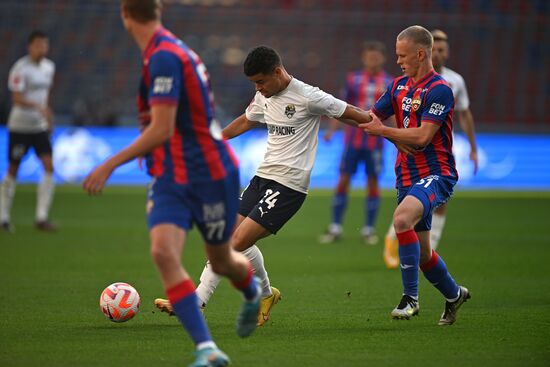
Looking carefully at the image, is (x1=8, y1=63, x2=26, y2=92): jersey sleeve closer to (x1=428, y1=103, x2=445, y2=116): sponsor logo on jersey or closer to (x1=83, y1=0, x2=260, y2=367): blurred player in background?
(x1=428, y1=103, x2=445, y2=116): sponsor logo on jersey

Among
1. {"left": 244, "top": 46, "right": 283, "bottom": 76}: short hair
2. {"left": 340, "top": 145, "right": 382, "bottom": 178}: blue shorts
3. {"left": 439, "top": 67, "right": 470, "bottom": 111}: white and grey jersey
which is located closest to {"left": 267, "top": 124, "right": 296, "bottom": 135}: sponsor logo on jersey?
{"left": 244, "top": 46, "right": 283, "bottom": 76}: short hair

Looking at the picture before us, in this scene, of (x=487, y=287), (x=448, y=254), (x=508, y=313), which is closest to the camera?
(x=508, y=313)

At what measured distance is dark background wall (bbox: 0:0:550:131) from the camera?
81.0 ft

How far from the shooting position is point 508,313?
775 centimetres

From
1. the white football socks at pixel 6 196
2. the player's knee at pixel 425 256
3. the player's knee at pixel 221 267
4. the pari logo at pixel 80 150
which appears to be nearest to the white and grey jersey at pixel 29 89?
the white football socks at pixel 6 196

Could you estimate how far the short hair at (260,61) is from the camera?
695 cm

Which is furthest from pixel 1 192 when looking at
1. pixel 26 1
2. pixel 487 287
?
pixel 26 1

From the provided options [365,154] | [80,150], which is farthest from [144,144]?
[80,150]

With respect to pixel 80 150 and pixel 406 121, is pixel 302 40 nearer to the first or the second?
pixel 80 150

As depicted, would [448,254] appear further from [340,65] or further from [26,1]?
[26,1]

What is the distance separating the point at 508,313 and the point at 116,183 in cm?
1446

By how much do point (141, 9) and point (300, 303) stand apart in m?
3.69

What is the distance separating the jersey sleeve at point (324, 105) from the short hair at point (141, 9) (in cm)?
213

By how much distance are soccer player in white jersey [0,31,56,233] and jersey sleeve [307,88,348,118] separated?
7.55 meters
